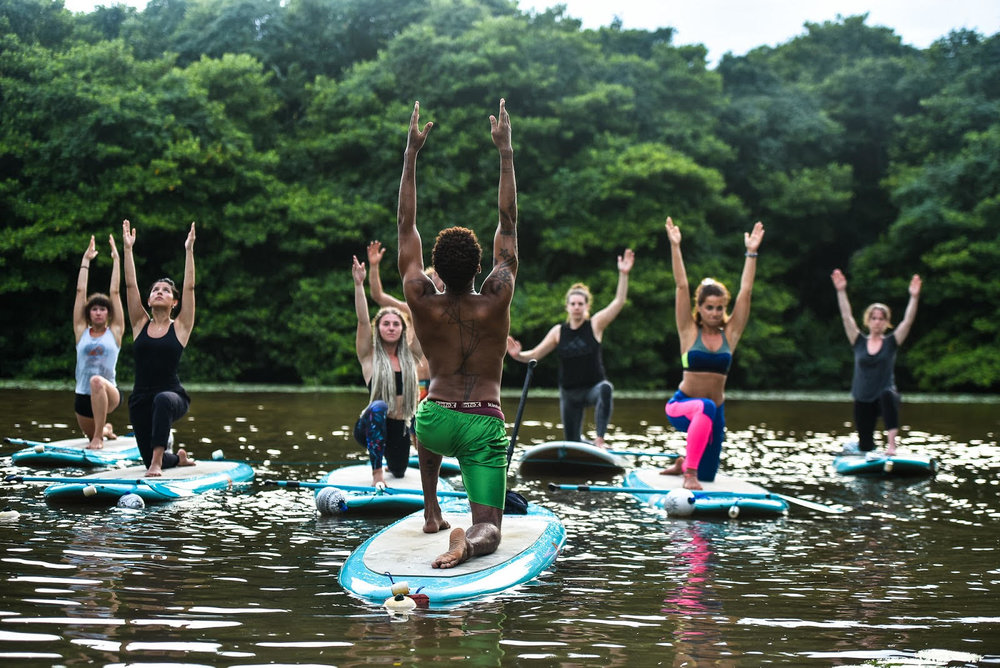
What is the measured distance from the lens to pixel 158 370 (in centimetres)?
952

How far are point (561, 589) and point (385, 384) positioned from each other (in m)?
3.52

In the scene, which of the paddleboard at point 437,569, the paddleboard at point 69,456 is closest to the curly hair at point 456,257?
the paddleboard at point 437,569

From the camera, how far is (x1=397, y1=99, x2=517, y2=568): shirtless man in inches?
247

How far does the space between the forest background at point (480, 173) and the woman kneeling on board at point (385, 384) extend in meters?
19.3

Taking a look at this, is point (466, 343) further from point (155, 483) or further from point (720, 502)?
point (155, 483)

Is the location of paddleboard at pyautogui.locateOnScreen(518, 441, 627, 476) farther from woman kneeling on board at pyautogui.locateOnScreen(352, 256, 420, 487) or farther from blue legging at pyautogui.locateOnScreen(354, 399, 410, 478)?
woman kneeling on board at pyautogui.locateOnScreen(352, 256, 420, 487)

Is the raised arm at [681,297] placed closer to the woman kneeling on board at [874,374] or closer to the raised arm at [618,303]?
the raised arm at [618,303]

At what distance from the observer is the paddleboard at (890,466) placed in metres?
11.8

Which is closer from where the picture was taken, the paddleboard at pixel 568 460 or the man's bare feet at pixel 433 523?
the man's bare feet at pixel 433 523

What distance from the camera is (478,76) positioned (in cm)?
3161

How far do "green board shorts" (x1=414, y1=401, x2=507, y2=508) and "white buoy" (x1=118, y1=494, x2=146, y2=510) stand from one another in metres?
3.22

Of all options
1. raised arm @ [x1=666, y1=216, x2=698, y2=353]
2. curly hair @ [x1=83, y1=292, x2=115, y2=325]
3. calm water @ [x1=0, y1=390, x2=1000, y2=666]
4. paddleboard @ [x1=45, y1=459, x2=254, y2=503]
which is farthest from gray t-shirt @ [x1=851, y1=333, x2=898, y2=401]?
curly hair @ [x1=83, y1=292, x2=115, y2=325]

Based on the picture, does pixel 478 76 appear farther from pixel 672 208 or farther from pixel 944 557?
pixel 944 557

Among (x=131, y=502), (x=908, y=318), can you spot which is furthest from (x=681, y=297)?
(x=908, y=318)
